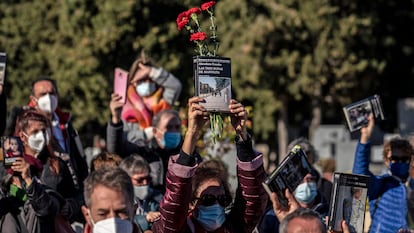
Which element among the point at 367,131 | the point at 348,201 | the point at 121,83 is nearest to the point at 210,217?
the point at 348,201

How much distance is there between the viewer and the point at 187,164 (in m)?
6.27

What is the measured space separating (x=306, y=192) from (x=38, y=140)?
6.91ft

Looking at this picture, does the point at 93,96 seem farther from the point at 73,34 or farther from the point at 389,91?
the point at 389,91

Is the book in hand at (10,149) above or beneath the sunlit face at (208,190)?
above

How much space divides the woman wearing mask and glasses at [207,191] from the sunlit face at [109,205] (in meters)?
0.48

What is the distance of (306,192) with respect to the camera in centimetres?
880

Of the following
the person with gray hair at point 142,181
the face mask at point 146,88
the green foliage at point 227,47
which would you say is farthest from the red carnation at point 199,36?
the green foliage at point 227,47

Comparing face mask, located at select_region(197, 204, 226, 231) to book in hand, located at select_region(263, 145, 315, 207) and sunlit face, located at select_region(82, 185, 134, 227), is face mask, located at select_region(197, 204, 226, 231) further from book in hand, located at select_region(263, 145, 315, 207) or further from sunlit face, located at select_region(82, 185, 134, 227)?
sunlit face, located at select_region(82, 185, 134, 227)

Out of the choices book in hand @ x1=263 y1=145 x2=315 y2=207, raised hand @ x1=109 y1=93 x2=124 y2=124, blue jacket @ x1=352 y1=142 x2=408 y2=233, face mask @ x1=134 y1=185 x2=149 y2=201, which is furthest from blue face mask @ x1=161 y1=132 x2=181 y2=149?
book in hand @ x1=263 y1=145 x2=315 y2=207

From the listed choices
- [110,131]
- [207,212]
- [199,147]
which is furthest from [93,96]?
[207,212]

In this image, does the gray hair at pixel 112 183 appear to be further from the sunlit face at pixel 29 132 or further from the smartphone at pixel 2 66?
the smartphone at pixel 2 66

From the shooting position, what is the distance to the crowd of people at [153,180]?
6227 mm

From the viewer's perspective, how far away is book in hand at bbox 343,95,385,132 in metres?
9.17

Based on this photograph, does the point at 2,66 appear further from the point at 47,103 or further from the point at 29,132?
the point at 47,103
